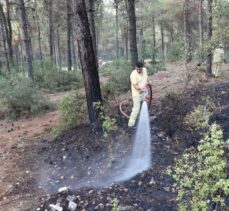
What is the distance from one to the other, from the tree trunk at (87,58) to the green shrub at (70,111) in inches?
18.3

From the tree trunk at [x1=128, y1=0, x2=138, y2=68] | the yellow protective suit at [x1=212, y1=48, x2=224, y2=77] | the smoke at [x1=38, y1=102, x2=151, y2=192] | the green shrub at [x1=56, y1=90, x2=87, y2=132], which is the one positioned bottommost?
the smoke at [x1=38, y1=102, x2=151, y2=192]

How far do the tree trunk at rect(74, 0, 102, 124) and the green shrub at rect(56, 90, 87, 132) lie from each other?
1.52 feet

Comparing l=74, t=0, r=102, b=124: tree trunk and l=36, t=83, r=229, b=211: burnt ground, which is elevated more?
l=74, t=0, r=102, b=124: tree trunk

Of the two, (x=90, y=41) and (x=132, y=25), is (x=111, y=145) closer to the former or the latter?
(x=90, y=41)

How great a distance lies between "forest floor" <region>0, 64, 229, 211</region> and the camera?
4770mm

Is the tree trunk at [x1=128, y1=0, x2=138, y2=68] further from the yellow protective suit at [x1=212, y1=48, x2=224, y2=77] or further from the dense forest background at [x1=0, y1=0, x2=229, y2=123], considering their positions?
the yellow protective suit at [x1=212, y1=48, x2=224, y2=77]

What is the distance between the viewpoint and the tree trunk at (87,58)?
7004 mm

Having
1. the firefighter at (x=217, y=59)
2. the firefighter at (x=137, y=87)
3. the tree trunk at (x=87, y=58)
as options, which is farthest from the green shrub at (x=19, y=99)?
the firefighter at (x=217, y=59)

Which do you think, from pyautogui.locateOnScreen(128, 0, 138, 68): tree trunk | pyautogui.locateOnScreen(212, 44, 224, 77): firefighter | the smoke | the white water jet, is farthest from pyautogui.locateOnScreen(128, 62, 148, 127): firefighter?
pyautogui.locateOnScreen(212, 44, 224, 77): firefighter

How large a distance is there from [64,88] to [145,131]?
800cm

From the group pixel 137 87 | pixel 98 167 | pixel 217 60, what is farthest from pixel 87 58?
pixel 217 60

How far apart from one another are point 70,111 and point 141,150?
2201 mm

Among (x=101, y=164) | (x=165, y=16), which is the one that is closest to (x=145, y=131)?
(x=101, y=164)

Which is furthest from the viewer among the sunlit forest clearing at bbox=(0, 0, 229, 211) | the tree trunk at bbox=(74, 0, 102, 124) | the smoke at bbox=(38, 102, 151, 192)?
the tree trunk at bbox=(74, 0, 102, 124)
